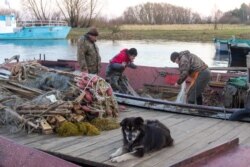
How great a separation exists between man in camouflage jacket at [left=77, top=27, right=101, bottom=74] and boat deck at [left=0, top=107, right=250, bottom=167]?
2091 mm

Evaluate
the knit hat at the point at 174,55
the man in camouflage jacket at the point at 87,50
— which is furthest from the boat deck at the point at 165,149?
the man in camouflage jacket at the point at 87,50

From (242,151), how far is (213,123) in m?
1.24

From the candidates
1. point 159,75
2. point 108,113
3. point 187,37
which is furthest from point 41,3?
point 108,113

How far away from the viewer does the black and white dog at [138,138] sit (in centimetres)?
403

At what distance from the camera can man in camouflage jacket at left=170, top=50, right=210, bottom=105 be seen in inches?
292

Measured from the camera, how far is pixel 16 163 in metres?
2.98

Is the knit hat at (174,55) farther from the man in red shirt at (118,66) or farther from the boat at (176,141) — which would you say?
the man in red shirt at (118,66)

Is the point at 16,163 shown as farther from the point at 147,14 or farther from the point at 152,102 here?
the point at 147,14

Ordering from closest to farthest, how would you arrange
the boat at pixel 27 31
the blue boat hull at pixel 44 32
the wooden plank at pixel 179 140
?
the wooden plank at pixel 179 140 → the boat at pixel 27 31 → the blue boat hull at pixel 44 32

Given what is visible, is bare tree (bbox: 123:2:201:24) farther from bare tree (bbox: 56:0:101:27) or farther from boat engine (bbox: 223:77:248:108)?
boat engine (bbox: 223:77:248:108)

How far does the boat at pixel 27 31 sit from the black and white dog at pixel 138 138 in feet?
135

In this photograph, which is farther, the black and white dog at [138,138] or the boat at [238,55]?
the boat at [238,55]

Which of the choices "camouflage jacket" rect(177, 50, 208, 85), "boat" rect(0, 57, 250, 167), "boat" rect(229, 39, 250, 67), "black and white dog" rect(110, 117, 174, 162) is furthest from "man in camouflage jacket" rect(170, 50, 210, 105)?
"boat" rect(229, 39, 250, 67)

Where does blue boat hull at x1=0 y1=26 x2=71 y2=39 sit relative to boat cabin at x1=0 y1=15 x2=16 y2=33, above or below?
below
